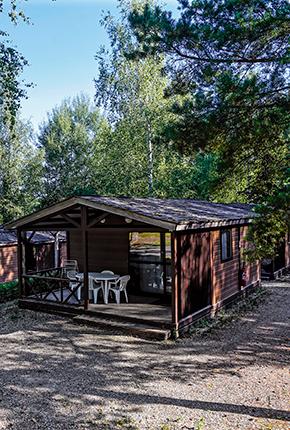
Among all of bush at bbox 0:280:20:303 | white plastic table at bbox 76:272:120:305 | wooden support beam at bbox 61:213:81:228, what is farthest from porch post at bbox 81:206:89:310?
bush at bbox 0:280:20:303

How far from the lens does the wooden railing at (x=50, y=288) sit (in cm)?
1043

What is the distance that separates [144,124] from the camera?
20.3m

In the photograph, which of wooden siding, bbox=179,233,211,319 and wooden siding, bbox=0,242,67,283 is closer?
wooden siding, bbox=179,233,211,319

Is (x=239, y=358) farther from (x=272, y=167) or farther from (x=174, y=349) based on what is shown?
(x=272, y=167)

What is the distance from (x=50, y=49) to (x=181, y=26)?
5936mm

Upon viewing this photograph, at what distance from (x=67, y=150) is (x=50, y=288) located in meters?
21.8

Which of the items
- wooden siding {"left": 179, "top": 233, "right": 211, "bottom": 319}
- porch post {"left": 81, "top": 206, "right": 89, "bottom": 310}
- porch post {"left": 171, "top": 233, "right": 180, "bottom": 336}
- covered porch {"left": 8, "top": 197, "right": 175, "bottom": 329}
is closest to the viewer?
porch post {"left": 171, "top": 233, "right": 180, "bottom": 336}

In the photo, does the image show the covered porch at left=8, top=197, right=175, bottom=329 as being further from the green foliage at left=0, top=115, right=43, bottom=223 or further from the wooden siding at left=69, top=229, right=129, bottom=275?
the green foliage at left=0, top=115, right=43, bottom=223

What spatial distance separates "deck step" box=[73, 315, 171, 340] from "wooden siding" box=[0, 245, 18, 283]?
32.3ft

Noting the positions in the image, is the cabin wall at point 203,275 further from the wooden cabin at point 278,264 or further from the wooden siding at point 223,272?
the wooden cabin at point 278,264

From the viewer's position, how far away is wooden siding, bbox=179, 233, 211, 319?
8.84 metres

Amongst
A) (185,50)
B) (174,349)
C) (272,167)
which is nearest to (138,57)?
(185,50)

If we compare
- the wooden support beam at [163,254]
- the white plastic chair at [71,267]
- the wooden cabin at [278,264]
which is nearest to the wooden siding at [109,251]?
the white plastic chair at [71,267]

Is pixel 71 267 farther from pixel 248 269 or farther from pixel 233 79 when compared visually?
pixel 233 79
